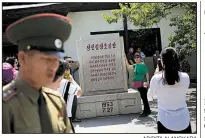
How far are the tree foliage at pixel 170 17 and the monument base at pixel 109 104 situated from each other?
49.8 inches

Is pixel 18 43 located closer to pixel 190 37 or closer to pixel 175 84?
pixel 175 84

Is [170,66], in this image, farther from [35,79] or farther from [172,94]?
[35,79]

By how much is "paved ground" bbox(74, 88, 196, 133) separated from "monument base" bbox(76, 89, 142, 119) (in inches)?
6.6

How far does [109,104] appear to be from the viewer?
4.35 metres

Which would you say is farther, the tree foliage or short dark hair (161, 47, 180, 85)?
the tree foliage

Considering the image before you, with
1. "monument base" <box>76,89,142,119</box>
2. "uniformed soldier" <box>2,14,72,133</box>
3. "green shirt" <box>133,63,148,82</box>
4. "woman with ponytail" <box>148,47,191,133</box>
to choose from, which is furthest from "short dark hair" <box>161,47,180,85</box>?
"monument base" <box>76,89,142,119</box>

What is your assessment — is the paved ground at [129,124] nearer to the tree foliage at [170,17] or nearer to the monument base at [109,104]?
the monument base at [109,104]

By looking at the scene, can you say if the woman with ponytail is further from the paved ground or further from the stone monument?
the stone monument

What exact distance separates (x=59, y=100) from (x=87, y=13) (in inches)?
59.5

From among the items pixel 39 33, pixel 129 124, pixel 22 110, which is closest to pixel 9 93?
pixel 22 110

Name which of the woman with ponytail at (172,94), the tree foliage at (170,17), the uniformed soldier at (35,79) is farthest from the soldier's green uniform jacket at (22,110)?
the tree foliage at (170,17)

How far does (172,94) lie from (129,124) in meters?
1.08

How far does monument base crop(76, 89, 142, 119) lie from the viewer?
4262mm

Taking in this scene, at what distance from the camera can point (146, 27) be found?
130 inches
